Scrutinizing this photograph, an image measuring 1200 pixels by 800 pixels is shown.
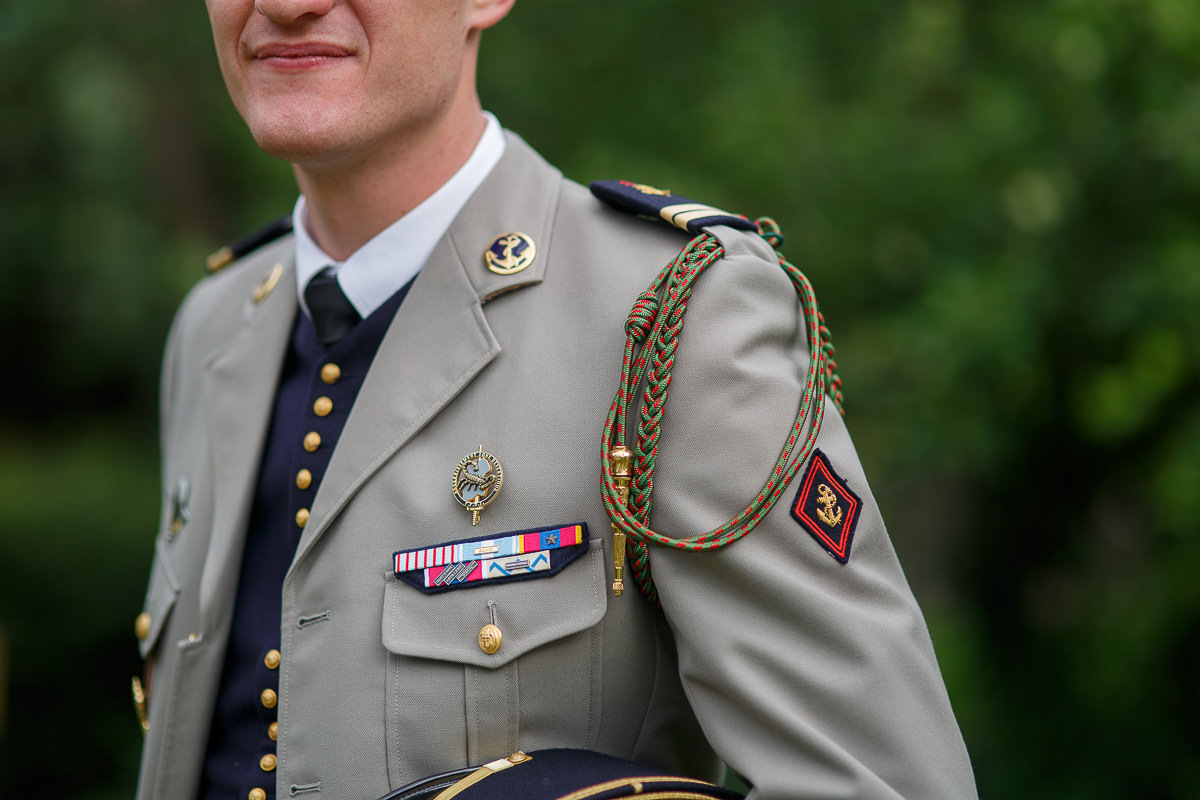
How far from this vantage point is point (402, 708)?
1.57 m

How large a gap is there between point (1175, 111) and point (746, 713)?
3048mm

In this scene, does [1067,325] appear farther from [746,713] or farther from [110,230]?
[110,230]

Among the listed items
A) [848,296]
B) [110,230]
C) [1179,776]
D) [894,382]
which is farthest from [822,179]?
[110,230]

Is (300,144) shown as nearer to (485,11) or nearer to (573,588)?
(485,11)

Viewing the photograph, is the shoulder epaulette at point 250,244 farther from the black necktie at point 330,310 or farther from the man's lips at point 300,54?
the man's lips at point 300,54

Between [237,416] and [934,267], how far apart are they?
307cm

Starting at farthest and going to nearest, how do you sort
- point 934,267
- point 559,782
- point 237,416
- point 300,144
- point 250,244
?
point 934,267 < point 250,244 < point 237,416 < point 300,144 < point 559,782

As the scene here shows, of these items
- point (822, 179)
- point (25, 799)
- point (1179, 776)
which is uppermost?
point (822, 179)

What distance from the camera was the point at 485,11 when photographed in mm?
1846

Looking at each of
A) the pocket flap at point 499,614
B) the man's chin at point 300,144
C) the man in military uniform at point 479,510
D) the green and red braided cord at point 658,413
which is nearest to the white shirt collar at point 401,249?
the man in military uniform at point 479,510

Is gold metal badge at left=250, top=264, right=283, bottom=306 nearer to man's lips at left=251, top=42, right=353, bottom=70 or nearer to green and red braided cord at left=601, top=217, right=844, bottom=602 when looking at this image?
man's lips at left=251, top=42, right=353, bottom=70

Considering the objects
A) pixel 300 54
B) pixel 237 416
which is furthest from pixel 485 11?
pixel 237 416

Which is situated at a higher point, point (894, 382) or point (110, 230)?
point (110, 230)

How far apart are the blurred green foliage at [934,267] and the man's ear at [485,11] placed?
2.53 metres
